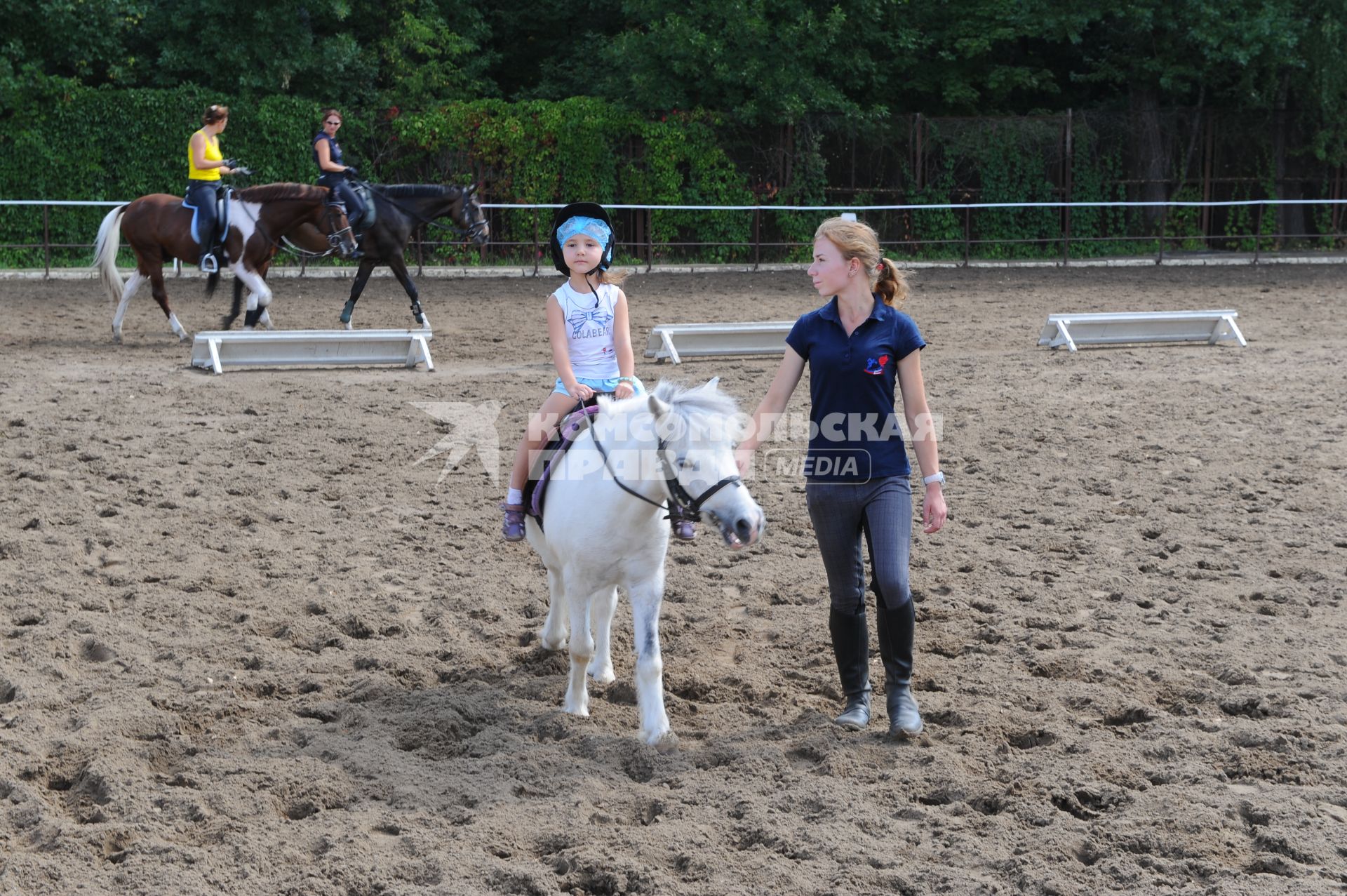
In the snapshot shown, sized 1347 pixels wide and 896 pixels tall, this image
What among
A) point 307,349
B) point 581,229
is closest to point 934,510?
point 581,229

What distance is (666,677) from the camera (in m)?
5.34

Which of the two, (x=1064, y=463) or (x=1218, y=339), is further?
(x=1218, y=339)

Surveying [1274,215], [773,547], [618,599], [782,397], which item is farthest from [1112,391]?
[1274,215]

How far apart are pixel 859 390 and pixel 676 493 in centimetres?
79

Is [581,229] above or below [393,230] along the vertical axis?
below

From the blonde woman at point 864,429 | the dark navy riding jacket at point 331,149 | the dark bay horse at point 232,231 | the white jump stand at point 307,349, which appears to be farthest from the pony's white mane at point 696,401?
the dark navy riding jacket at point 331,149

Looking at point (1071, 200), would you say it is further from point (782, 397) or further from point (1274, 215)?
point (782, 397)

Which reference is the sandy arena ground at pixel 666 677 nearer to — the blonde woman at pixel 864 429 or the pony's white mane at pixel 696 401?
the blonde woman at pixel 864 429

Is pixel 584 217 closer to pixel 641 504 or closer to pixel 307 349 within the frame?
pixel 641 504

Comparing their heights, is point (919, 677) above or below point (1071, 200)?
below

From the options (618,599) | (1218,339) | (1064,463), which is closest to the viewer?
(618,599)

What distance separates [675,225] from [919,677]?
742 inches

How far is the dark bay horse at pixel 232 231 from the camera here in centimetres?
1339

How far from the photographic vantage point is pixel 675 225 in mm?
23406
